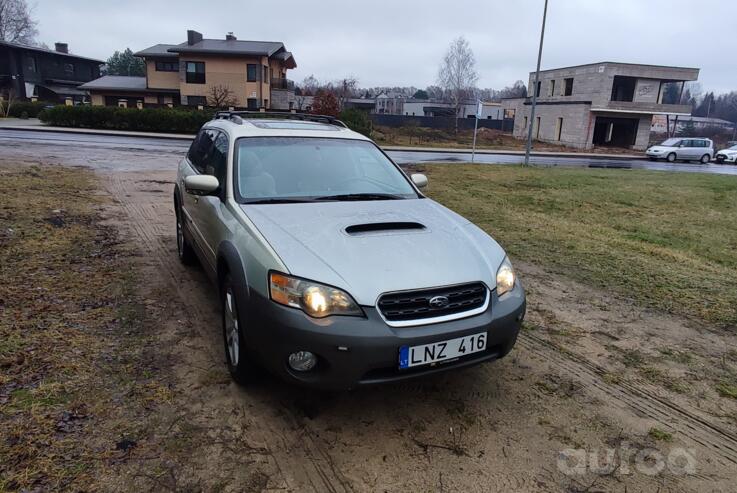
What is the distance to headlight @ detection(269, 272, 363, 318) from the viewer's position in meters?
2.57

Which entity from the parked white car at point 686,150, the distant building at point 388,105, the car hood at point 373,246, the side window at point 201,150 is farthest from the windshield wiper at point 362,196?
the distant building at point 388,105

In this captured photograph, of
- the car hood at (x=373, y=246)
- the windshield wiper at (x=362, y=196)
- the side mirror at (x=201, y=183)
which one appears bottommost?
the car hood at (x=373, y=246)

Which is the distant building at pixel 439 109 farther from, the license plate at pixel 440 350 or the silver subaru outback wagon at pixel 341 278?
the license plate at pixel 440 350

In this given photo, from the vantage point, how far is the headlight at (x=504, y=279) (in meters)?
3.03

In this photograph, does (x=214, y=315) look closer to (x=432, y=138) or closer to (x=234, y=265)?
(x=234, y=265)

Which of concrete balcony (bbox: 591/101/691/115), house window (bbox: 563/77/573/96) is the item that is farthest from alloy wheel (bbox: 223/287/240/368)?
house window (bbox: 563/77/573/96)

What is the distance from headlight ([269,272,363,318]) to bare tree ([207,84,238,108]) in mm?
41428

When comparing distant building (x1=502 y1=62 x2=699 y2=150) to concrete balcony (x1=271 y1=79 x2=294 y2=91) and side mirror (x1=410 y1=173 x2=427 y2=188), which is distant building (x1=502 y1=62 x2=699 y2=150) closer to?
concrete balcony (x1=271 y1=79 x2=294 y2=91)

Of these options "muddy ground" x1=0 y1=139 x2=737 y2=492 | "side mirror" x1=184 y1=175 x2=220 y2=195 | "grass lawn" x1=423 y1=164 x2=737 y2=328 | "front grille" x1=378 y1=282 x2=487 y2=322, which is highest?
"side mirror" x1=184 y1=175 x2=220 y2=195

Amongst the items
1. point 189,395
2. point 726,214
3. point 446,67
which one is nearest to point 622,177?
point 726,214

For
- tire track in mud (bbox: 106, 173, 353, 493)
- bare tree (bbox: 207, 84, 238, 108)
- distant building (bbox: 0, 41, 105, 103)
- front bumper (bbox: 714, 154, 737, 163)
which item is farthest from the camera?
distant building (bbox: 0, 41, 105, 103)

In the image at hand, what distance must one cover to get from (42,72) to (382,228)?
67.4 m

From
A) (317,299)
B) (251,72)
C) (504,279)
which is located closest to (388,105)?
(251,72)

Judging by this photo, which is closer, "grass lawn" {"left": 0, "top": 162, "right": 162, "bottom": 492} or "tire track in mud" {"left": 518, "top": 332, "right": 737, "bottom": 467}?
"grass lawn" {"left": 0, "top": 162, "right": 162, "bottom": 492}
